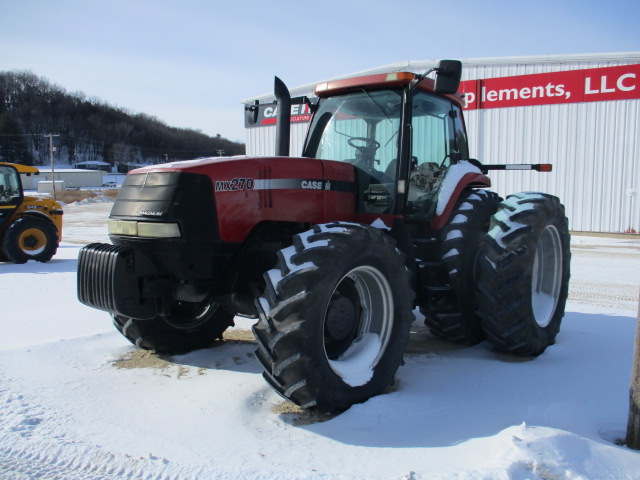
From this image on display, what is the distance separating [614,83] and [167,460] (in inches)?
629

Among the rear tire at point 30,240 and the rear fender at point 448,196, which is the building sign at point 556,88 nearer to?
the rear fender at point 448,196

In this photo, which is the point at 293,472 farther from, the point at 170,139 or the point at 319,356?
the point at 170,139

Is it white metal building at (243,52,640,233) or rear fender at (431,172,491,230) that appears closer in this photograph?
rear fender at (431,172,491,230)

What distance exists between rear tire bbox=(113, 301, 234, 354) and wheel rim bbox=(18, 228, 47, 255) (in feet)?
24.3

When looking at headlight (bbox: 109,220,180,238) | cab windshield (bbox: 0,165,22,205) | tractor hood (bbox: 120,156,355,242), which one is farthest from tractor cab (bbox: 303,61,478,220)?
cab windshield (bbox: 0,165,22,205)

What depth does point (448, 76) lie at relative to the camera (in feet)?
12.7

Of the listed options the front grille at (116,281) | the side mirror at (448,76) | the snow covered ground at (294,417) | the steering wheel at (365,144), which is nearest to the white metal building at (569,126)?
the snow covered ground at (294,417)

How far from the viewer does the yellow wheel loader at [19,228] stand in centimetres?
1046

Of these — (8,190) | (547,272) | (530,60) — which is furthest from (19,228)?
(530,60)

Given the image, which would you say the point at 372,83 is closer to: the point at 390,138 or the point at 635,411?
the point at 390,138

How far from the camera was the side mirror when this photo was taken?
386 centimetres

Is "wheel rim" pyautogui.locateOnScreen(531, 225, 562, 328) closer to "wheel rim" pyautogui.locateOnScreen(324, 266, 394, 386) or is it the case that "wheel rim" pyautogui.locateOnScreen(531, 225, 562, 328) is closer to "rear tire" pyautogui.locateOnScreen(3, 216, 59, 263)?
"wheel rim" pyautogui.locateOnScreen(324, 266, 394, 386)

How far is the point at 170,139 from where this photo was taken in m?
103

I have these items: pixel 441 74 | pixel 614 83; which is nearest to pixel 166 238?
pixel 441 74
